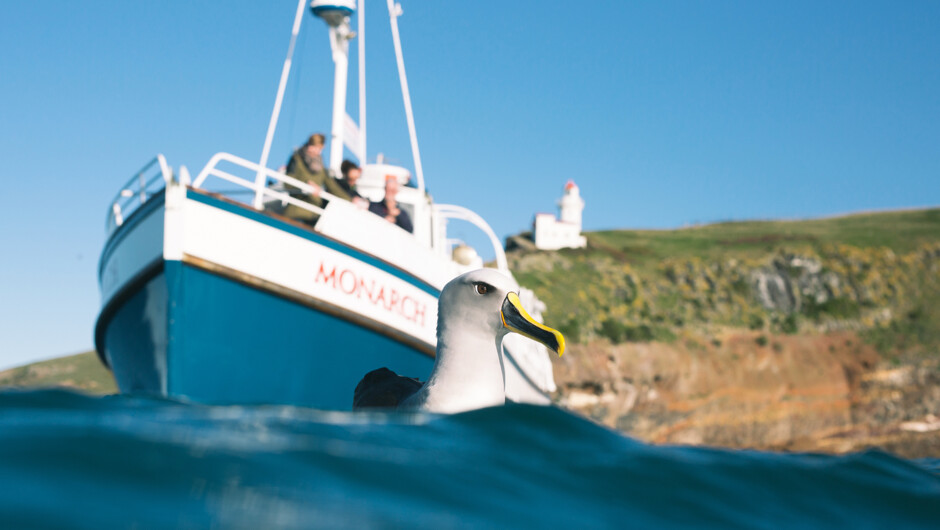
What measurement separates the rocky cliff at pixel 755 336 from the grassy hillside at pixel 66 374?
26.7 m

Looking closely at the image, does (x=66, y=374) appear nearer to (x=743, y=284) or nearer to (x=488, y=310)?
(x=743, y=284)

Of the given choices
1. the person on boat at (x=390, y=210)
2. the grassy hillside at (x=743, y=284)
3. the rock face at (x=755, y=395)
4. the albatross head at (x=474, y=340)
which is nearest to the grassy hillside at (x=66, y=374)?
the grassy hillside at (x=743, y=284)

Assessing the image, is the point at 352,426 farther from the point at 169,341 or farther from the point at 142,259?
the point at 142,259

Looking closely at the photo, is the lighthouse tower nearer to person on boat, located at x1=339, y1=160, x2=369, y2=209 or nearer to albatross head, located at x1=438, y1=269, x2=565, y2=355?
person on boat, located at x1=339, y1=160, x2=369, y2=209

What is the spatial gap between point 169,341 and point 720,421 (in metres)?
39.4

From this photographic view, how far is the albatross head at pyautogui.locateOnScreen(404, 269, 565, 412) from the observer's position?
3.90 m

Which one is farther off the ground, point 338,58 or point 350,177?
point 338,58

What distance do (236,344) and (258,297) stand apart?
638 mm

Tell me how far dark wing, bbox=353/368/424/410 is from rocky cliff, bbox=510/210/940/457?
120 feet

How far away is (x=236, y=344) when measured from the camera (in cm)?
1013

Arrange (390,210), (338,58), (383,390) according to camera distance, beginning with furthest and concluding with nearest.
A: 1. (338,58)
2. (390,210)
3. (383,390)

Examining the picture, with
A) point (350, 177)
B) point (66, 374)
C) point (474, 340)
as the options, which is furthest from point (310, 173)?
point (66, 374)

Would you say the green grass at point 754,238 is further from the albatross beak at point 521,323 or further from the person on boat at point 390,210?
the albatross beak at point 521,323

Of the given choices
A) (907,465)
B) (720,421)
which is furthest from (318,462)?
(720,421)
